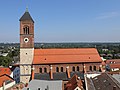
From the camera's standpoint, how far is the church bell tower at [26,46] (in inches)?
2132

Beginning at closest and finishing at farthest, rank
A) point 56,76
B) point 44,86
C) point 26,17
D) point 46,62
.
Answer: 1. point 44,86
2. point 56,76
3. point 46,62
4. point 26,17

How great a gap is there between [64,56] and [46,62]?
16.4 feet

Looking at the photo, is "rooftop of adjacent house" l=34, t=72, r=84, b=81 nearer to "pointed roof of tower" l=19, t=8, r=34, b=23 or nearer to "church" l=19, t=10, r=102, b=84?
"church" l=19, t=10, r=102, b=84

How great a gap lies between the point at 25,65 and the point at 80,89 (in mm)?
18612

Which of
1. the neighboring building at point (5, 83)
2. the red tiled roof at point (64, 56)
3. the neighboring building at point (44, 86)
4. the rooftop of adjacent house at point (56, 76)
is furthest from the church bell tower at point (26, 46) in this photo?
the neighboring building at point (44, 86)

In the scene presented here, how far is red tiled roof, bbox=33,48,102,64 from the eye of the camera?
54656 millimetres

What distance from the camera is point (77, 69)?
5581cm

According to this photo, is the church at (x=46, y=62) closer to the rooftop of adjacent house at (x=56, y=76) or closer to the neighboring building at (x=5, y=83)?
the rooftop of adjacent house at (x=56, y=76)

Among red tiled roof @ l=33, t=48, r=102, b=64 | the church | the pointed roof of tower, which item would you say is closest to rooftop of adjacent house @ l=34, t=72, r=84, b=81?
the church

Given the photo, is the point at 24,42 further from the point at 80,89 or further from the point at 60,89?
the point at 80,89

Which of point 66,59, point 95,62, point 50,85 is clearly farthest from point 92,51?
point 50,85

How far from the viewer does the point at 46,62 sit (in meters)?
54.2

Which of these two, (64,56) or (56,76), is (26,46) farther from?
(56,76)

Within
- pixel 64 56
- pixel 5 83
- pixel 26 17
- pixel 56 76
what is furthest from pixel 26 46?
pixel 56 76
